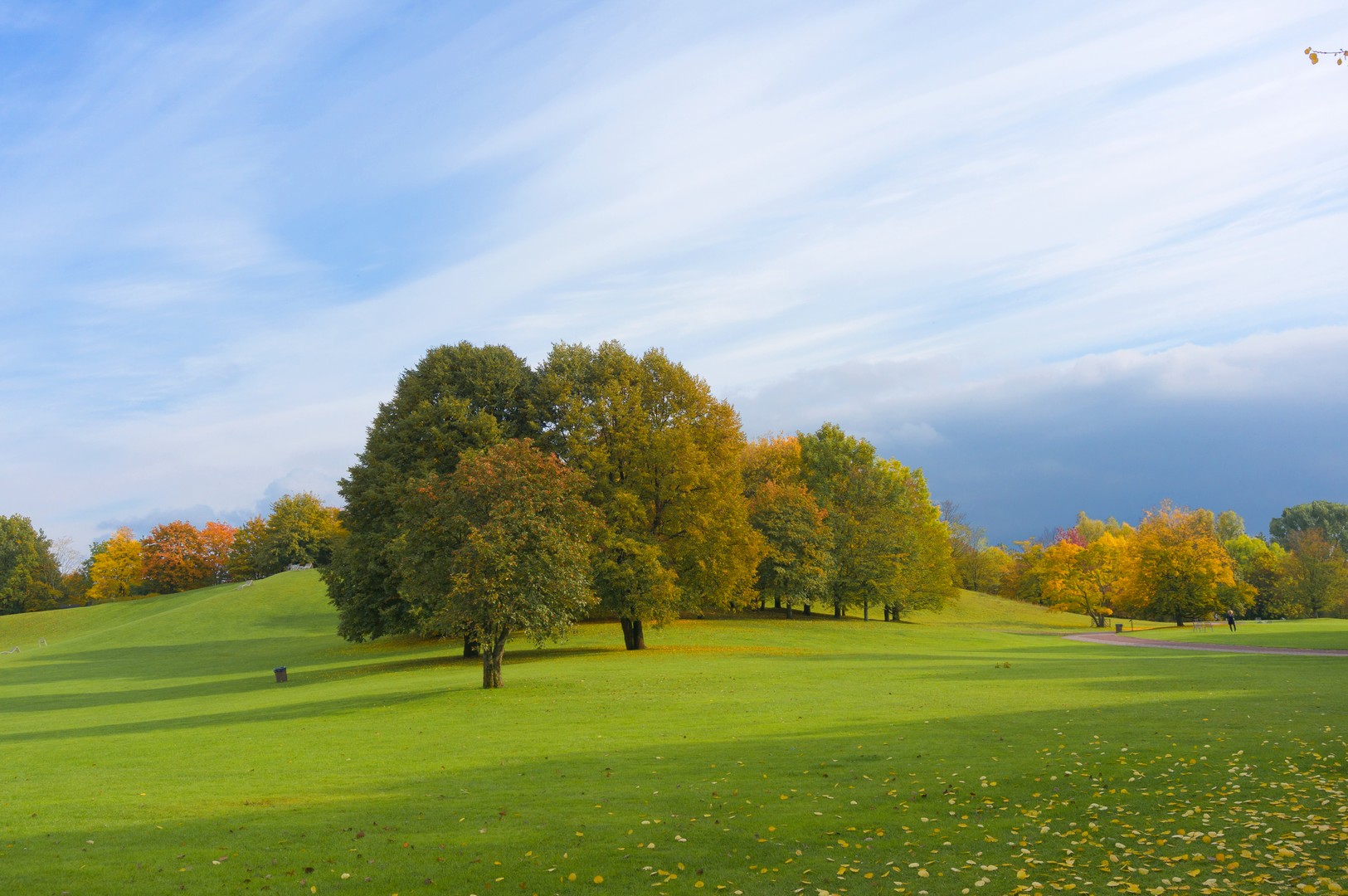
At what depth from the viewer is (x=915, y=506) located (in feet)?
262

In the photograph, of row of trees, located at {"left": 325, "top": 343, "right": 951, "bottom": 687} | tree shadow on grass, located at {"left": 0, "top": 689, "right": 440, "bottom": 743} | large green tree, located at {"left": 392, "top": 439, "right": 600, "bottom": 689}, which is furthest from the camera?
row of trees, located at {"left": 325, "top": 343, "right": 951, "bottom": 687}

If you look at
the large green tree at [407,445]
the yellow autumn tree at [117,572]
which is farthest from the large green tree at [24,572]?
the large green tree at [407,445]

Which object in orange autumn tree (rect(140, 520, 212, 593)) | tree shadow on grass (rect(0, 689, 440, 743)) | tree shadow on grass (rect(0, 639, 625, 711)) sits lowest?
tree shadow on grass (rect(0, 639, 625, 711))

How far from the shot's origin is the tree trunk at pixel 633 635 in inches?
1836

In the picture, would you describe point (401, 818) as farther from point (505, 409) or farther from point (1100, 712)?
point (505, 409)

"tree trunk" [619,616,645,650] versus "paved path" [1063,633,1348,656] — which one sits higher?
"tree trunk" [619,616,645,650]

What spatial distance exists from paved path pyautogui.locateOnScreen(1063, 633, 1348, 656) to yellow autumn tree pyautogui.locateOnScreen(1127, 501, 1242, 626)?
356 inches

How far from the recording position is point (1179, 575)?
222ft

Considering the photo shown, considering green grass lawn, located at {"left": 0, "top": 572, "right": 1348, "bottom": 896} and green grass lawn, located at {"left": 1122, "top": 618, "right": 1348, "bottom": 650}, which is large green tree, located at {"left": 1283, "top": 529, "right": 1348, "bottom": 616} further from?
green grass lawn, located at {"left": 0, "top": 572, "right": 1348, "bottom": 896}

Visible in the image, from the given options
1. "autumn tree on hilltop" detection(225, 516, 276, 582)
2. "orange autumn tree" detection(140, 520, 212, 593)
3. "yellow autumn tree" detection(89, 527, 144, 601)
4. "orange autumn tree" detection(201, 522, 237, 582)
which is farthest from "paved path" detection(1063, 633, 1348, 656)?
"yellow autumn tree" detection(89, 527, 144, 601)

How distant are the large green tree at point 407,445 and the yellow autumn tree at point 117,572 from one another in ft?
253

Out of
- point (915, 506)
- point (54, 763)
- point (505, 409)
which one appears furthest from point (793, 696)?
point (915, 506)

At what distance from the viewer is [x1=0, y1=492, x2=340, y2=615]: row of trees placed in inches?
4065

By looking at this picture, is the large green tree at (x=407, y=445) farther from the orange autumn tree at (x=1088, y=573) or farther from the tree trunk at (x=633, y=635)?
the orange autumn tree at (x=1088, y=573)
